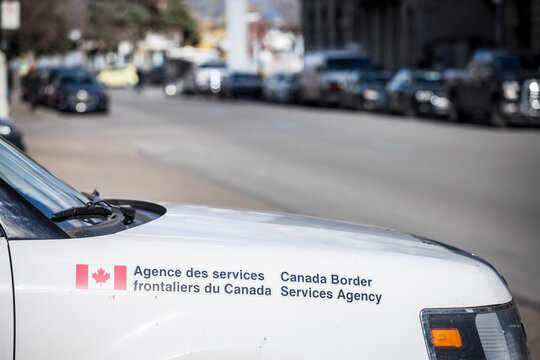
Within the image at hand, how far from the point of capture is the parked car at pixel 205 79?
→ 179ft

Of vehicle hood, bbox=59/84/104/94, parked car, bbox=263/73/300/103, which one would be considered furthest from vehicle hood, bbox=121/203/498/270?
parked car, bbox=263/73/300/103

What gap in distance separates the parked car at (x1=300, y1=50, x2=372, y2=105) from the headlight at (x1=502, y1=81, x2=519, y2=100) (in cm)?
1320

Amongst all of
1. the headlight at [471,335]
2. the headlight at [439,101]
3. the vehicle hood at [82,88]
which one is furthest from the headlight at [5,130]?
the vehicle hood at [82,88]

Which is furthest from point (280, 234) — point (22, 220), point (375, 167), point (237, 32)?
point (237, 32)

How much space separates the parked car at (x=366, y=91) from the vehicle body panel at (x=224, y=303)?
33852mm

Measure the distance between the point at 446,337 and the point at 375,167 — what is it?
14572mm

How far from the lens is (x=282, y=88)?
48.3 m

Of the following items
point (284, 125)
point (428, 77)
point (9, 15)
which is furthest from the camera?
point (428, 77)

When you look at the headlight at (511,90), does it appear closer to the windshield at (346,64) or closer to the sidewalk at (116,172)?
the sidewalk at (116,172)

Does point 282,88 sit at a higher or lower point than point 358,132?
higher

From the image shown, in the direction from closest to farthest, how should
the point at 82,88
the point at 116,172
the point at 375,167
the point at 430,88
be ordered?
the point at 116,172, the point at 375,167, the point at 430,88, the point at 82,88

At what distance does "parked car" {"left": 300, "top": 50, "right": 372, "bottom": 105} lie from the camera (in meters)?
40.8

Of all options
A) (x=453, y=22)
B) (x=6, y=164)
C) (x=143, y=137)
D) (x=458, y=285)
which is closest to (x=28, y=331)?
(x=6, y=164)

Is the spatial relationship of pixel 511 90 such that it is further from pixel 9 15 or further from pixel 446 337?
pixel 446 337
